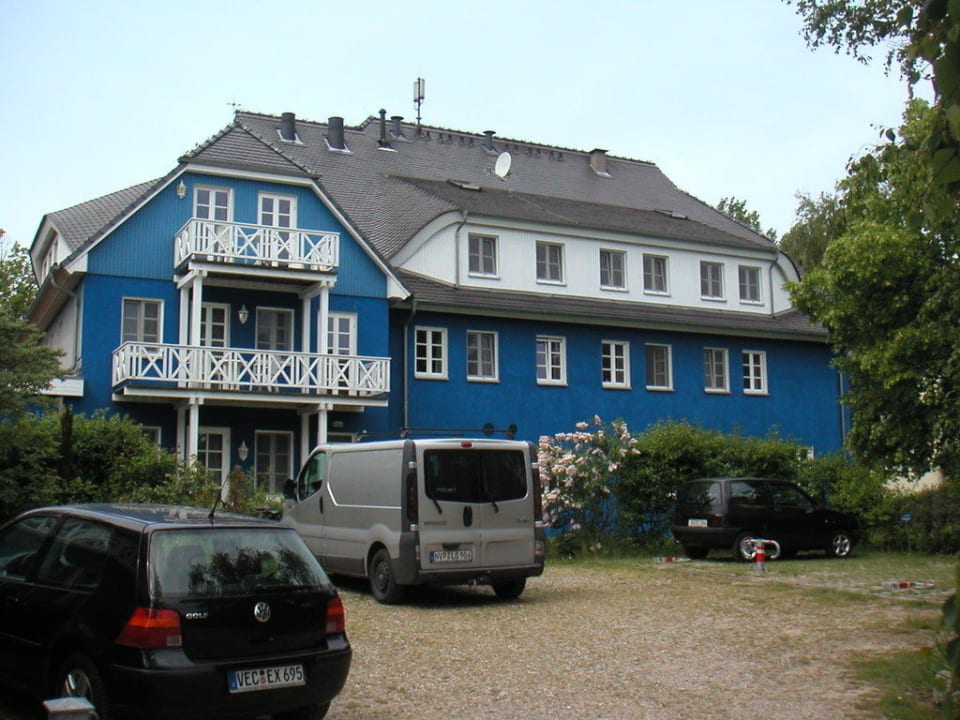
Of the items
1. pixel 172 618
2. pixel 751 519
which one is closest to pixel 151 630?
pixel 172 618

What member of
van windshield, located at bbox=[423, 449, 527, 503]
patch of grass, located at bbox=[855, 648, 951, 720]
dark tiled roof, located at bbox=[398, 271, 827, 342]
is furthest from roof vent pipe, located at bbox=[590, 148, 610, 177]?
patch of grass, located at bbox=[855, 648, 951, 720]

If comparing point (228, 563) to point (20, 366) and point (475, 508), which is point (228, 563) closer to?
point (475, 508)

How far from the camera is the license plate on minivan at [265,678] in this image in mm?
7055

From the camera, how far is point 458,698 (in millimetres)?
8898

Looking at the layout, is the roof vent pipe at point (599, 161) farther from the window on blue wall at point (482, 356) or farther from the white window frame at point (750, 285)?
the window on blue wall at point (482, 356)

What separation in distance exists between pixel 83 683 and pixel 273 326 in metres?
21.0

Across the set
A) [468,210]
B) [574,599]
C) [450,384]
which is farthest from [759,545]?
[468,210]

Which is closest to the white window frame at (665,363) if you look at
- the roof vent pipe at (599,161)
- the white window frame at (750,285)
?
the white window frame at (750,285)

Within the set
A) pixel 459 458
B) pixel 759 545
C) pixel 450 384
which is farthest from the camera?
pixel 450 384

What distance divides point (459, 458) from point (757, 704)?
6.61m

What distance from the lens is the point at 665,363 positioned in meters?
33.1

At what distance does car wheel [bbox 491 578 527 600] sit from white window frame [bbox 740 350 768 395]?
20637 mm

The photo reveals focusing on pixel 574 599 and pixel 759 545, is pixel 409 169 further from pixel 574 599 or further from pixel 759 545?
pixel 574 599

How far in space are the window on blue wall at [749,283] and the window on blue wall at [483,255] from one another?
8899 millimetres
